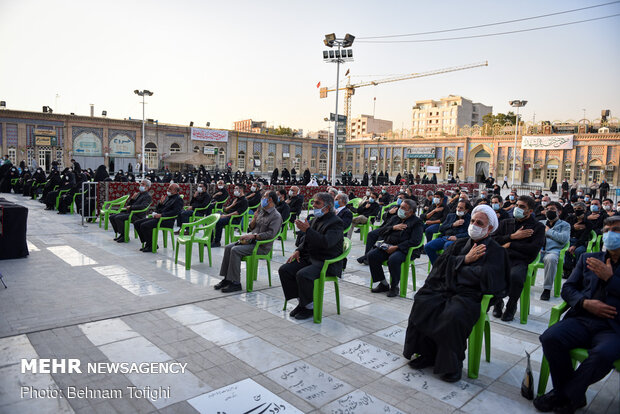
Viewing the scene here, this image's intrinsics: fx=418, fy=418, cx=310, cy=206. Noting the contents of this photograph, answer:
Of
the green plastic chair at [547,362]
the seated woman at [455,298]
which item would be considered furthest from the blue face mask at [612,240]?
the seated woman at [455,298]

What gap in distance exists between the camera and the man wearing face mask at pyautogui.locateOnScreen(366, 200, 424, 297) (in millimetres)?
5718

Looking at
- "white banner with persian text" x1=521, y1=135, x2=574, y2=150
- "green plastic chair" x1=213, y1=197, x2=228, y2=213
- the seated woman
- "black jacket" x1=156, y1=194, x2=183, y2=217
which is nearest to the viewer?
the seated woman

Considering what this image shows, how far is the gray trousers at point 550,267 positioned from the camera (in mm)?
5828

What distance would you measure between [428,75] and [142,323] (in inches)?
2489

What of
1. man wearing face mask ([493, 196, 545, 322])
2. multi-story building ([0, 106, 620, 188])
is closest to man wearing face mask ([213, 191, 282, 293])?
man wearing face mask ([493, 196, 545, 322])

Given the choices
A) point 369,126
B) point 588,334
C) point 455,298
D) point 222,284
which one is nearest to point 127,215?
point 222,284

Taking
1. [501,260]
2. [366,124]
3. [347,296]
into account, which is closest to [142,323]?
[347,296]

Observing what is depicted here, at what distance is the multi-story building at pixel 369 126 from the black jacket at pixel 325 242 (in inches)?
3550

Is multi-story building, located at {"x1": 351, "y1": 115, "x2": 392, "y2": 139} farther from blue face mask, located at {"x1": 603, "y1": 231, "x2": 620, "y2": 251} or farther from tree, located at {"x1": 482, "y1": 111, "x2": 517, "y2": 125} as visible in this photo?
blue face mask, located at {"x1": 603, "y1": 231, "x2": 620, "y2": 251}

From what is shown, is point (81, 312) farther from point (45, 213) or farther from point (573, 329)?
point (45, 213)

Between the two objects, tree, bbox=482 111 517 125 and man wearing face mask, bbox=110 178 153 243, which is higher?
tree, bbox=482 111 517 125

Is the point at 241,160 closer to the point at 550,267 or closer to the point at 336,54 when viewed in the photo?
the point at 336,54

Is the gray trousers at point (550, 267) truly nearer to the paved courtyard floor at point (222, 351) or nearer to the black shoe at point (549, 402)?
the paved courtyard floor at point (222, 351)

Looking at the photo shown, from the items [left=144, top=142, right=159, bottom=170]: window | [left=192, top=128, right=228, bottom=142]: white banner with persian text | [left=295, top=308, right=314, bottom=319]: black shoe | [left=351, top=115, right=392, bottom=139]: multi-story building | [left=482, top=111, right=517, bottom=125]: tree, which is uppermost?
[left=351, top=115, right=392, bottom=139]: multi-story building
